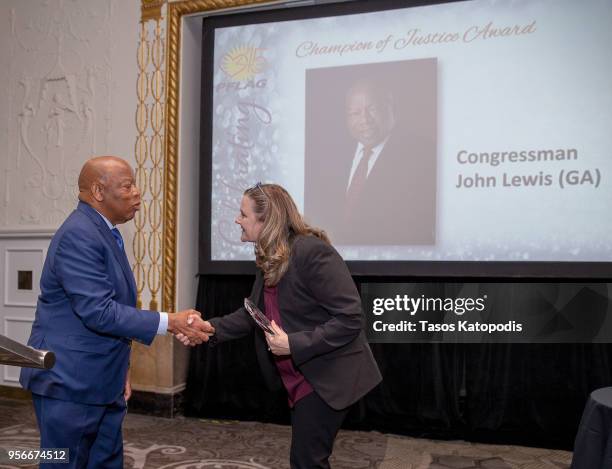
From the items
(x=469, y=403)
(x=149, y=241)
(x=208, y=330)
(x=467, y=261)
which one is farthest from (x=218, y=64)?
(x=469, y=403)

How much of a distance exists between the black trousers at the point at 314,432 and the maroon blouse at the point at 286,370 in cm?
5

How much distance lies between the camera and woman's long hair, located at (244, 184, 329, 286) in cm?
216

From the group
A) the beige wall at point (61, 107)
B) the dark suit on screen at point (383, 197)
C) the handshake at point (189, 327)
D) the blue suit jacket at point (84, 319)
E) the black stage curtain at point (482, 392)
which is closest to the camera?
the blue suit jacket at point (84, 319)

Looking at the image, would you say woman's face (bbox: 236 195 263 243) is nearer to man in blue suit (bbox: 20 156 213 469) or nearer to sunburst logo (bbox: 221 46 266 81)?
man in blue suit (bbox: 20 156 213 469)

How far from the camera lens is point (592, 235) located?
13.0ft

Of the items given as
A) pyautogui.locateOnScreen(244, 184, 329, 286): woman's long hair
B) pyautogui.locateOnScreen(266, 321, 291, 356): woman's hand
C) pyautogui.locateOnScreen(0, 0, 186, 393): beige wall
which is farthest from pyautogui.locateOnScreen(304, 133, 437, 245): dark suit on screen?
pyautogui.locateOnScreen(266, 321, 291, 356): woman's hand

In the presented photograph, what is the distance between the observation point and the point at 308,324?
220 centimetres

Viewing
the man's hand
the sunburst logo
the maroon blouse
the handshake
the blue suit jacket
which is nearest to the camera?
the blue suit jacket

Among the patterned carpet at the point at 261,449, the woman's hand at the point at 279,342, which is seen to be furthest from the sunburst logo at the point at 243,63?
the woman's hand at the point at 279,342

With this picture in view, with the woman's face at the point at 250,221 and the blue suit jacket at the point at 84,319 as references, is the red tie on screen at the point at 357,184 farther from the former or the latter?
the blue suit jacket at the point at 84,319

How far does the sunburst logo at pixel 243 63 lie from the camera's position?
4.79m

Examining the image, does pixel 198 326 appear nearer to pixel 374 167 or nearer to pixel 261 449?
pixel 261 449

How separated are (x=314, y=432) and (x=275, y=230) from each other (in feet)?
2.54

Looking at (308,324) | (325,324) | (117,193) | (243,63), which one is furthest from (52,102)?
(325,324)
